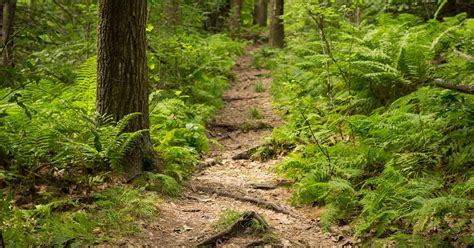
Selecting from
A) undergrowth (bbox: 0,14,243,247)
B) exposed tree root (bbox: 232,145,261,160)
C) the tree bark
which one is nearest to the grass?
exposed tree root (bbox: 232,145,261,160)

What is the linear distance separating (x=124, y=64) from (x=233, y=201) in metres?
2.14

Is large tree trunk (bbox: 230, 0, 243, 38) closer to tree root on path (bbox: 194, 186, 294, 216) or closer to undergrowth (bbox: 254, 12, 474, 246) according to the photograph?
undergrowth (bbox: 254, 12, 474, 246)

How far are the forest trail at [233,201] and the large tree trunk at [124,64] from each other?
88 cm

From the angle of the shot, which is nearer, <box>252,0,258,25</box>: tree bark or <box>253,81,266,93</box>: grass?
<box>253,81,266,93</box>: grass

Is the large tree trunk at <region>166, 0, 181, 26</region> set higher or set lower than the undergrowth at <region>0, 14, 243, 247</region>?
higher


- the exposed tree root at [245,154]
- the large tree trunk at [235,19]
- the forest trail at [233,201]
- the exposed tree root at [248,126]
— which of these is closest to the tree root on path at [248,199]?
the forest trail at [233,201]

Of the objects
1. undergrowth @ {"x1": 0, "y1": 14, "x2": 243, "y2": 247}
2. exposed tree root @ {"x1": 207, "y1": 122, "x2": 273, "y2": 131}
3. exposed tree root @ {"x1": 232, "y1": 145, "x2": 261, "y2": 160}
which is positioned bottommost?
exposed tree root @ {"x1": 232, "y1": 145, "x2": 261, "y2": 160}

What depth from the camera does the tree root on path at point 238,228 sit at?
447 centimetres

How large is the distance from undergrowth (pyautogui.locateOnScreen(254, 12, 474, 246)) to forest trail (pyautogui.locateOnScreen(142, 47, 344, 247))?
282mm

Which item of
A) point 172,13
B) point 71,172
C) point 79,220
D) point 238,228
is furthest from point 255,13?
point 79,220

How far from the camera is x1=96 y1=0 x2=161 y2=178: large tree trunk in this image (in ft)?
17.4

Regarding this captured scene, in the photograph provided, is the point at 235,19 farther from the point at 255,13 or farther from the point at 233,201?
the point at 233,201

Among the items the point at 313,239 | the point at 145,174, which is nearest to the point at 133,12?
the point at 145,174

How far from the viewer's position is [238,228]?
473 cm
